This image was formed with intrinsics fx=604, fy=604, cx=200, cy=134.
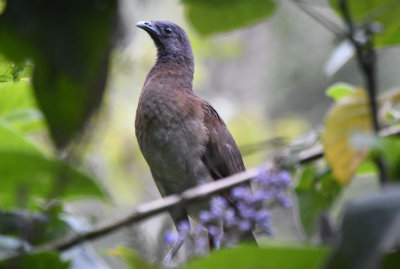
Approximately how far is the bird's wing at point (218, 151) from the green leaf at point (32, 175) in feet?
5.51

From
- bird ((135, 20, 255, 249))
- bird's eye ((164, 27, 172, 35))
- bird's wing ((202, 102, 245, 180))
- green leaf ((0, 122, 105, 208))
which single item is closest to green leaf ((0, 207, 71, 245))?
green leaf ((0, 122, 105, 208))

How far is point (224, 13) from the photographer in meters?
1.10

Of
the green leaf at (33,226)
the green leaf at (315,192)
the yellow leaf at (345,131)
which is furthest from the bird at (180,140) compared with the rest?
the yellow leaf at (345,131)

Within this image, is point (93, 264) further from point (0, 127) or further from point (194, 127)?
point (194, 127)

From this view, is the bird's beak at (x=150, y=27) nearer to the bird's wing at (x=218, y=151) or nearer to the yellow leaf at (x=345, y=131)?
the bird's wing at (x=218, y=151)

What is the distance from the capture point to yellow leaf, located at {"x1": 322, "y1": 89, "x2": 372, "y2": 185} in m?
1.12

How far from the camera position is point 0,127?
1.08 metres

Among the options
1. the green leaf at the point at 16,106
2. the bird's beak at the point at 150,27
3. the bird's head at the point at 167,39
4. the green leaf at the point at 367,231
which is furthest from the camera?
the bird's head at the point at 167,39

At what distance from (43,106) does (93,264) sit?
1.69 feet

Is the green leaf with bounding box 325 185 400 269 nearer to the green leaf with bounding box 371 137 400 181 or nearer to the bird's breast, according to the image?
the green leaf with bounding box 371 137 400 181

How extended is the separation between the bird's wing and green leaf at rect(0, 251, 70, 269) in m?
1.88

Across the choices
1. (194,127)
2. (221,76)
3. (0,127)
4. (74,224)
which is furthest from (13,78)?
(221,76)

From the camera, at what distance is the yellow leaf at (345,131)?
112 centimetres

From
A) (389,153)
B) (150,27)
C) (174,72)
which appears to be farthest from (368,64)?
(150,27)
